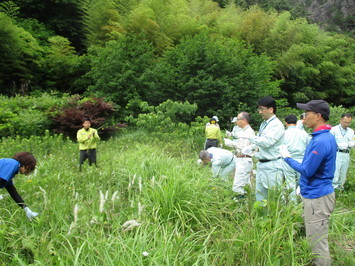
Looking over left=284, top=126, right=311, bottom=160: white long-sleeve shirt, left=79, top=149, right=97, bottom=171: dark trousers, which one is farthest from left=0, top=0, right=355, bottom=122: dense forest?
left=284, top=126, right=311, bottom=160: white long-sleeve shirt

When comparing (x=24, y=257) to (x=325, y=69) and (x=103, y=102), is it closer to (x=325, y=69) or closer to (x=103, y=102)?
(x=103, y=102)

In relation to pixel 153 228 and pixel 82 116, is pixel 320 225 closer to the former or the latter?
pixel 153 228

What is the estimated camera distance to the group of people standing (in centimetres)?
251

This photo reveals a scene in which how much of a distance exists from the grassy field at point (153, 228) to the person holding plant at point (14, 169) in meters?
0.11

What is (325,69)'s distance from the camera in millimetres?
22078

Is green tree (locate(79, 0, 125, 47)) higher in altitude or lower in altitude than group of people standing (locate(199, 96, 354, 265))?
higher

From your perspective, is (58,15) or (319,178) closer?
(319,178)

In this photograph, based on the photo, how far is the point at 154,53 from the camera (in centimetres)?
1509

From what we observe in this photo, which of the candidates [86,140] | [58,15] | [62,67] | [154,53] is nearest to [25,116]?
[86,140]

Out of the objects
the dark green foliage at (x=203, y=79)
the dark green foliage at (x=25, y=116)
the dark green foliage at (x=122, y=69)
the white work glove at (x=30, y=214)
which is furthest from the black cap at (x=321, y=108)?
the dark green foliage at (x=122, y=69)

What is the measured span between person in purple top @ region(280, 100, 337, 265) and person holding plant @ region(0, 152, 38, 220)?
2621 mm

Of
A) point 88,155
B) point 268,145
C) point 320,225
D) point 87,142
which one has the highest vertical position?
point 268,145

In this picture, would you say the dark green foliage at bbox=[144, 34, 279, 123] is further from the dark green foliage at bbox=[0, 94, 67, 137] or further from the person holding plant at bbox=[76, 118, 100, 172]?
the person holding plant at bbox=[76, 118, 100, 172]

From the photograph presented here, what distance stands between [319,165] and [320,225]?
0.57m
